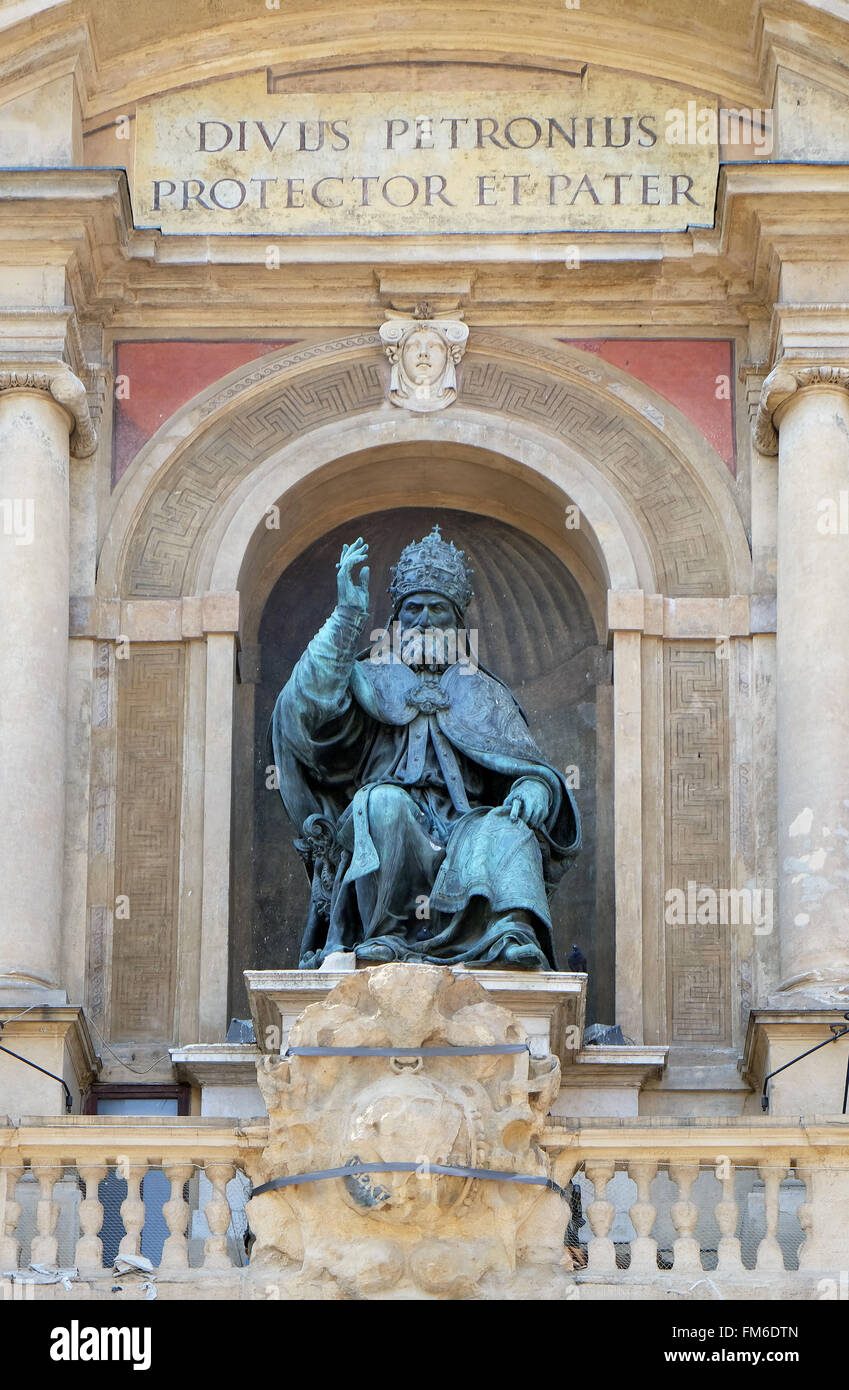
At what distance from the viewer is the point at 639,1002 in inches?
538

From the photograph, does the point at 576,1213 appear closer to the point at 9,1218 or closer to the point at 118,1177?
the point at 118,1177

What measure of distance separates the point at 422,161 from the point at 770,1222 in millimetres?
5477

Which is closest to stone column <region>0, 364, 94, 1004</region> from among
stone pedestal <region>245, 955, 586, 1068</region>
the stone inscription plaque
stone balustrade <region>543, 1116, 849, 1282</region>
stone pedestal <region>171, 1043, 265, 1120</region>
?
stone pedestal <region>171, 1043, 265, 1120</region>

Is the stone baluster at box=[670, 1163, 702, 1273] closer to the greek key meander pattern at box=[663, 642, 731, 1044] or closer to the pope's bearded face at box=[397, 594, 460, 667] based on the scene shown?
the greek key meander pattern at box=[663, 642, 731, 1044]

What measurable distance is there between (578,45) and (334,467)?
2.15 metres

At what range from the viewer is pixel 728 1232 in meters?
11.4

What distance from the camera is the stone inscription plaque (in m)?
14.9

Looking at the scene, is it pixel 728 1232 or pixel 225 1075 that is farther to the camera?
pixel 225 1075

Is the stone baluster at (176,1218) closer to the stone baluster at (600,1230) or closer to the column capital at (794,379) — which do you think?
the stone baluster at (600,1230)

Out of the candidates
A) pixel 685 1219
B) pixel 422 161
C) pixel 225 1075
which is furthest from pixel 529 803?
pixel 422 161

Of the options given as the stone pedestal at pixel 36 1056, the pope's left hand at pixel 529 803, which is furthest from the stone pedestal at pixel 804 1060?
the stone pedestal at pixel 36 1056

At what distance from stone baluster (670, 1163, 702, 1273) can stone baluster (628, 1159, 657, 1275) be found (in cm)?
7

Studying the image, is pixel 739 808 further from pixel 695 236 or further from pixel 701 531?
pixel 695 236
